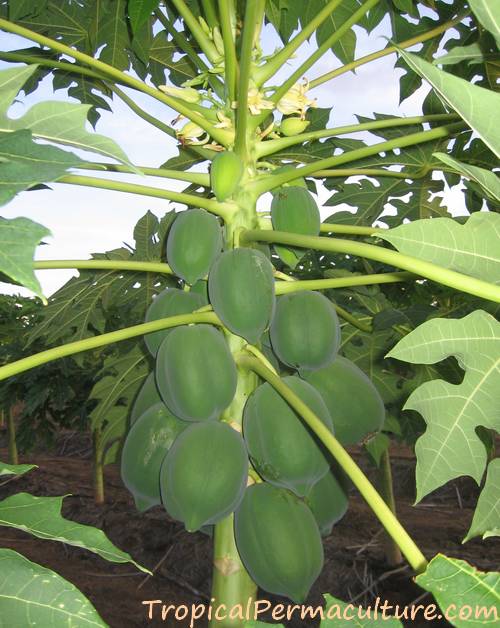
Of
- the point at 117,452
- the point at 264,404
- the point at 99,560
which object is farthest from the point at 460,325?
the point at 99,560

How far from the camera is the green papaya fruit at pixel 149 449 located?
135 cm

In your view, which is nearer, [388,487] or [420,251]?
[420,251]

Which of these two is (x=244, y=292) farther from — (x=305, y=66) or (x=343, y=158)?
(x=305, y=66)

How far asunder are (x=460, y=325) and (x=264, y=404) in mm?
465

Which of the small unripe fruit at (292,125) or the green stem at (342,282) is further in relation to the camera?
the small unripe fruit at (292,125)

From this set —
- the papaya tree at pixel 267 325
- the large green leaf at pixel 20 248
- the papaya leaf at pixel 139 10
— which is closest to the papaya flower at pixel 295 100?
the papaya tree at pixel 267 325

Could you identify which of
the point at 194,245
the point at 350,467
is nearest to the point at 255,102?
the point at 194,245

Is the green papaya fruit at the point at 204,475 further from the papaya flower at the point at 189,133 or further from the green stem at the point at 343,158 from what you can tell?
the papaya flower at the point at 189,133

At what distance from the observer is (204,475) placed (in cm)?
122

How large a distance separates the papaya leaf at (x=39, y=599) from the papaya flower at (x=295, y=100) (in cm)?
122

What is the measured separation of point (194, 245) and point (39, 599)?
804mm

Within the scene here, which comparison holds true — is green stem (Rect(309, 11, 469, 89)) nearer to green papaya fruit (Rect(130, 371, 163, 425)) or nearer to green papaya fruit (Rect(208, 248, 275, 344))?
green papaya fruit (Rect(208, 248, 275, 344))

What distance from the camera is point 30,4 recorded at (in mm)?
2023

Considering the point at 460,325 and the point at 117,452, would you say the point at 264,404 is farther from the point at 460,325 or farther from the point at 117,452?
the point at 117,452
